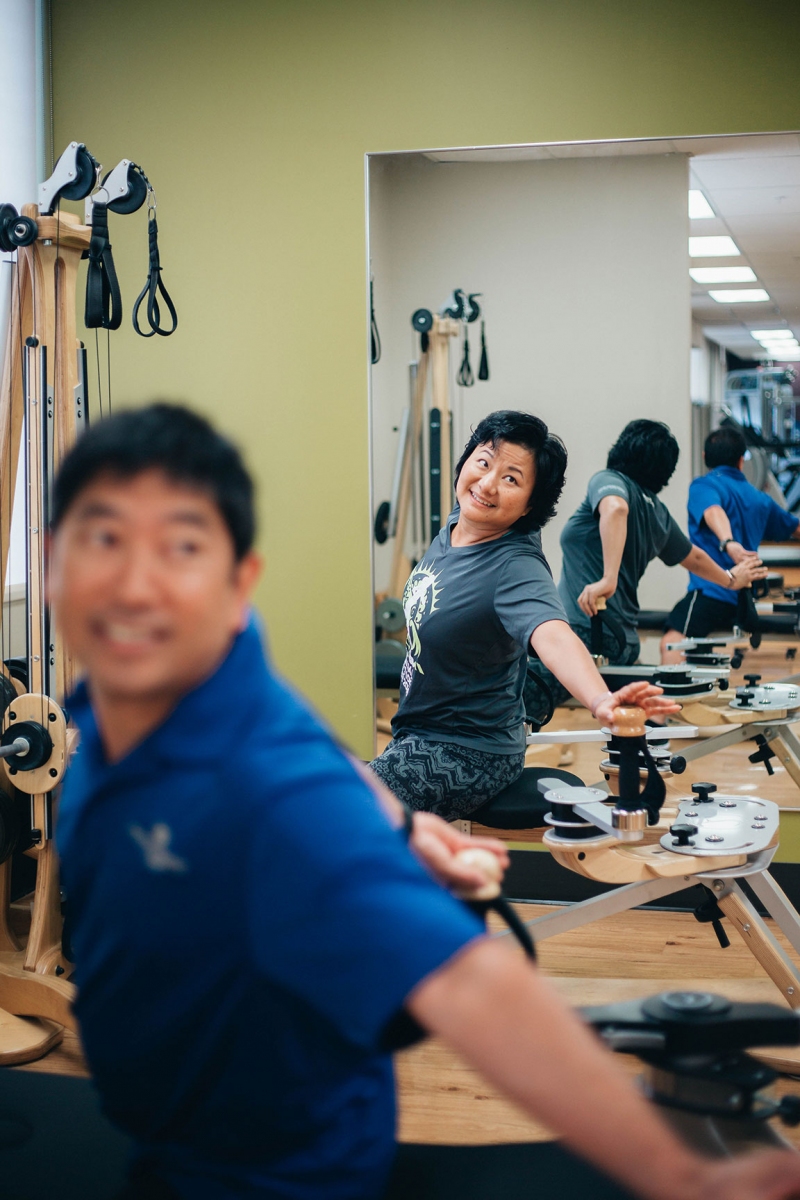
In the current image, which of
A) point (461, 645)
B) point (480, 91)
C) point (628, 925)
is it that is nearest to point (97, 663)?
point (461, 645)

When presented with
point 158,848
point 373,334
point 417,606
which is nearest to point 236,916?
point 158,848

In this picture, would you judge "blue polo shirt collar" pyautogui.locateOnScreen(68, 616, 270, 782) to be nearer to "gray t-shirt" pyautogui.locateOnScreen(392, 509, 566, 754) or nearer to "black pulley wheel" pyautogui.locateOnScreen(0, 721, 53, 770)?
"gray t-shirt" pyautogui.locateOnScreen(392, 509, 566, 754)

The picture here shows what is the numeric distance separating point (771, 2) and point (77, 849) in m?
2.97

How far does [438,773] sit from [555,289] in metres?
1.62

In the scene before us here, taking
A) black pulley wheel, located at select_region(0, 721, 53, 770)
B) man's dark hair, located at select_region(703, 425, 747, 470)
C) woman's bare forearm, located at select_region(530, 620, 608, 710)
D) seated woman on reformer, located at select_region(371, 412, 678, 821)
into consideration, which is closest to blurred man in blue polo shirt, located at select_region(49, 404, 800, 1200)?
woman's bare forearm, located at select_region(530, 620, 608, 710)

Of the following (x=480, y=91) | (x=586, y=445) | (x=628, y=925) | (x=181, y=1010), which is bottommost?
Result: (x=628, y=925)

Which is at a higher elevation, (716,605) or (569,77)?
(569,77)

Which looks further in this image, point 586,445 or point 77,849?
point 586,445

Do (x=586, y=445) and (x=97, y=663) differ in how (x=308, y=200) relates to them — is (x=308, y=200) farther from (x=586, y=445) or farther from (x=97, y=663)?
(x=97, y=663)

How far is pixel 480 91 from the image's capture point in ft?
10.00

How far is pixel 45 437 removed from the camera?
2.35 meters

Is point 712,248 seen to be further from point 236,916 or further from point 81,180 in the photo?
point 236,916

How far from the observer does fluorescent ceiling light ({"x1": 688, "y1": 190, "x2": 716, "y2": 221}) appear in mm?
3047

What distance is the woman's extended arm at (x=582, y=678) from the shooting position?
63.4 inches
